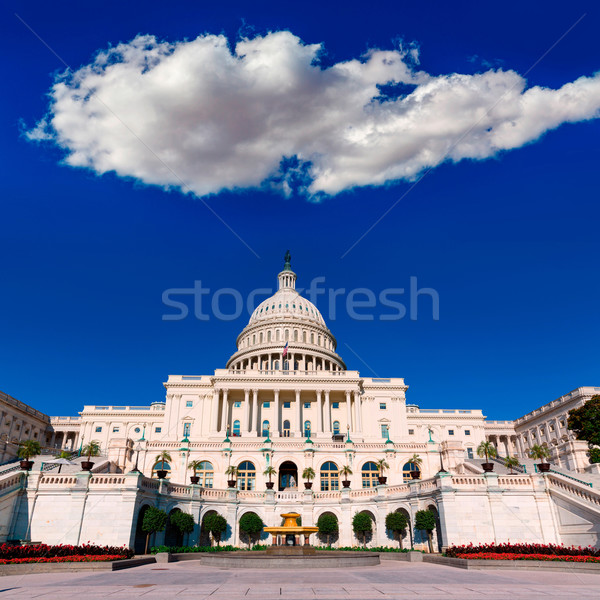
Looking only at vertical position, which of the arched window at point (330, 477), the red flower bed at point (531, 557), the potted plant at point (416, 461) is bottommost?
the red flower bed at point (531, 557)

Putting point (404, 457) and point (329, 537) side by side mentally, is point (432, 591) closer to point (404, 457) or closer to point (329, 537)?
point (329, 537)

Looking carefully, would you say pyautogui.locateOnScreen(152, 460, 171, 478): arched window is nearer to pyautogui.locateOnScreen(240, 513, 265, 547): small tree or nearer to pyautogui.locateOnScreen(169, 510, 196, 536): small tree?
pyautogui.locateOnScreen(240, 513, 265, 547): small tree

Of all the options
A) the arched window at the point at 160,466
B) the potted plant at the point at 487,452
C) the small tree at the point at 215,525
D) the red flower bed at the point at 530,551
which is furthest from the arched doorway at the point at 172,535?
the potted plant at the point at 487,452

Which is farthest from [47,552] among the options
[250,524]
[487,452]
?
[487,452]

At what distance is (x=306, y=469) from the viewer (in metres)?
53.9

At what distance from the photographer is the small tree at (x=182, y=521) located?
36625 millimetres

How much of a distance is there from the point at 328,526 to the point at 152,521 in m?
16.9

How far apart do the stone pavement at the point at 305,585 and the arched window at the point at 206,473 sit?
32675 millimetres

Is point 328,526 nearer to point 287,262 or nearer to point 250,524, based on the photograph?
point 250,524

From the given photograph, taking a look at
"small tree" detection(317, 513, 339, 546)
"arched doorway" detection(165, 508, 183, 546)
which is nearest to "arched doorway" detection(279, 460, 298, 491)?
"small tree" detection(317, 513, 339, 546)

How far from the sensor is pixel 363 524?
40.8 m

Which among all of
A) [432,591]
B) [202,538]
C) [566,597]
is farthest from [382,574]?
[202,538]

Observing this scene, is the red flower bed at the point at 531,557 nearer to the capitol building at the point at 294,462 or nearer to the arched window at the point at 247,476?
the capitol building at the point at 294,462

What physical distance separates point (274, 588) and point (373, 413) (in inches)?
3118
